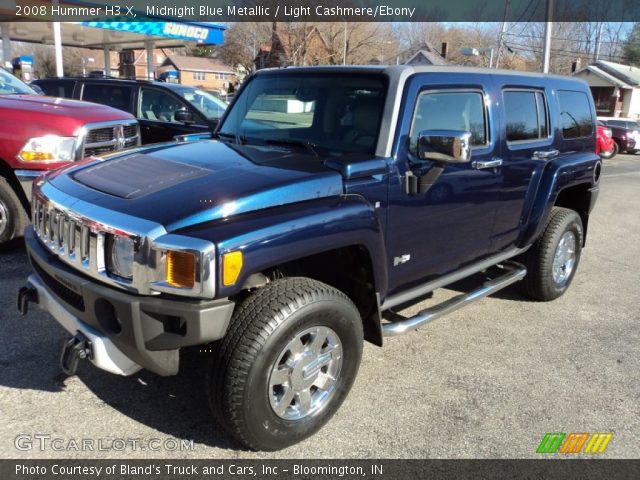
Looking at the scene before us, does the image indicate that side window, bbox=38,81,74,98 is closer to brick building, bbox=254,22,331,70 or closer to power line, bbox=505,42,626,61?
brick building, bbox=254,22,331,70

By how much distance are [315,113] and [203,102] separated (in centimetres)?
575

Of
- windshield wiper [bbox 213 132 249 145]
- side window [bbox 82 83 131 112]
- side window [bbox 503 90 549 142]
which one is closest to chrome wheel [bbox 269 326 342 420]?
windshield wiper [bbox 213 132 249 145]

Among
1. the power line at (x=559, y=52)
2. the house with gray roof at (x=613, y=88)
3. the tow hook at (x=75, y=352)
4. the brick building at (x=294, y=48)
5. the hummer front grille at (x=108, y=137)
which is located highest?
the power line at (x=559, y=52)

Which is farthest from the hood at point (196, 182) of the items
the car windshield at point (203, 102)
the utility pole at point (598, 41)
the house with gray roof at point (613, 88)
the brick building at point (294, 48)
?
the utility pole at point (598, 41)

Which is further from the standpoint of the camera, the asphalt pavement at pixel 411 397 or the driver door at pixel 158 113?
the driver door at pixel 158 113

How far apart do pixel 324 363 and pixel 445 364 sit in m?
1.24

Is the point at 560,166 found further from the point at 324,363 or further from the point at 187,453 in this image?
the point at 187,453

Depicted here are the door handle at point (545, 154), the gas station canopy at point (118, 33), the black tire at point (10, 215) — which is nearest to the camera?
the door handle at point (545, 154)

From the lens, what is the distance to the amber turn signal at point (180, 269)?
2328mm

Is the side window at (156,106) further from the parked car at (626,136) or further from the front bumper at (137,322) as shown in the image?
the parked car at (626,136)


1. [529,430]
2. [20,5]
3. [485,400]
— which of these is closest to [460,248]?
[485,400]

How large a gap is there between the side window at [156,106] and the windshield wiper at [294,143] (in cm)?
536

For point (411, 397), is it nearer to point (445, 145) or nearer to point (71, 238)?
point (445, 145)

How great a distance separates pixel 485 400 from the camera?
11.1ft
